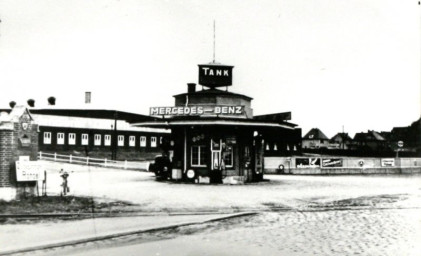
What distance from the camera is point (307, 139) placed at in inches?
5477

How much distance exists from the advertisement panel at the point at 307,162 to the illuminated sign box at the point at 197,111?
50.8 ft

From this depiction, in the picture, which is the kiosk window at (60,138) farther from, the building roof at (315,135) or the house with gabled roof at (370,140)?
the building roof at (315,135)

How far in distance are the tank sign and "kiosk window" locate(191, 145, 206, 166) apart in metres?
4.78

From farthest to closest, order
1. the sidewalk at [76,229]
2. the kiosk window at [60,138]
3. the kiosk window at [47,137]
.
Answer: the kiosk window at [60,138] < the kiosk window at [47,137] < the sidewalk at [76,229]

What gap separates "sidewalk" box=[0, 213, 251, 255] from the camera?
993 centimetres

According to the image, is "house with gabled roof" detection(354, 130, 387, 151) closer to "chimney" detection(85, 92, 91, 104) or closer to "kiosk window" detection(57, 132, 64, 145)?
"chimney" detection(85, 92, 91, 104)

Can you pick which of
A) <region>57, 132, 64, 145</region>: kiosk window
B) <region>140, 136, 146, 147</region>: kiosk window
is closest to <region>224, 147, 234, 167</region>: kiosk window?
<region>57, 132, 64, 145</region>: kiosk window

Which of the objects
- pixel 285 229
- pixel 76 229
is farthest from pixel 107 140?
pixel 285 229

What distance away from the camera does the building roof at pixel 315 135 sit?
137625 millimetres

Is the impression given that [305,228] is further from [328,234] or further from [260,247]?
[260,247]

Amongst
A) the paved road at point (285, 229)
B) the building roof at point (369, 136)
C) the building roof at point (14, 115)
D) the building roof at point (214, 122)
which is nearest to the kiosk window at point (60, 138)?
the building roof at point (214, 122)

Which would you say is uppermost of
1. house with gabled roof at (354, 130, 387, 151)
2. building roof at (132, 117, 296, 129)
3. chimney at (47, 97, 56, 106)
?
chimney at (47, 97, 56, 106)

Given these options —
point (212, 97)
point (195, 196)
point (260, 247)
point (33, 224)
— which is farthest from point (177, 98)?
point (260, 247)

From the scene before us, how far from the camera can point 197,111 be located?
94.1ft
